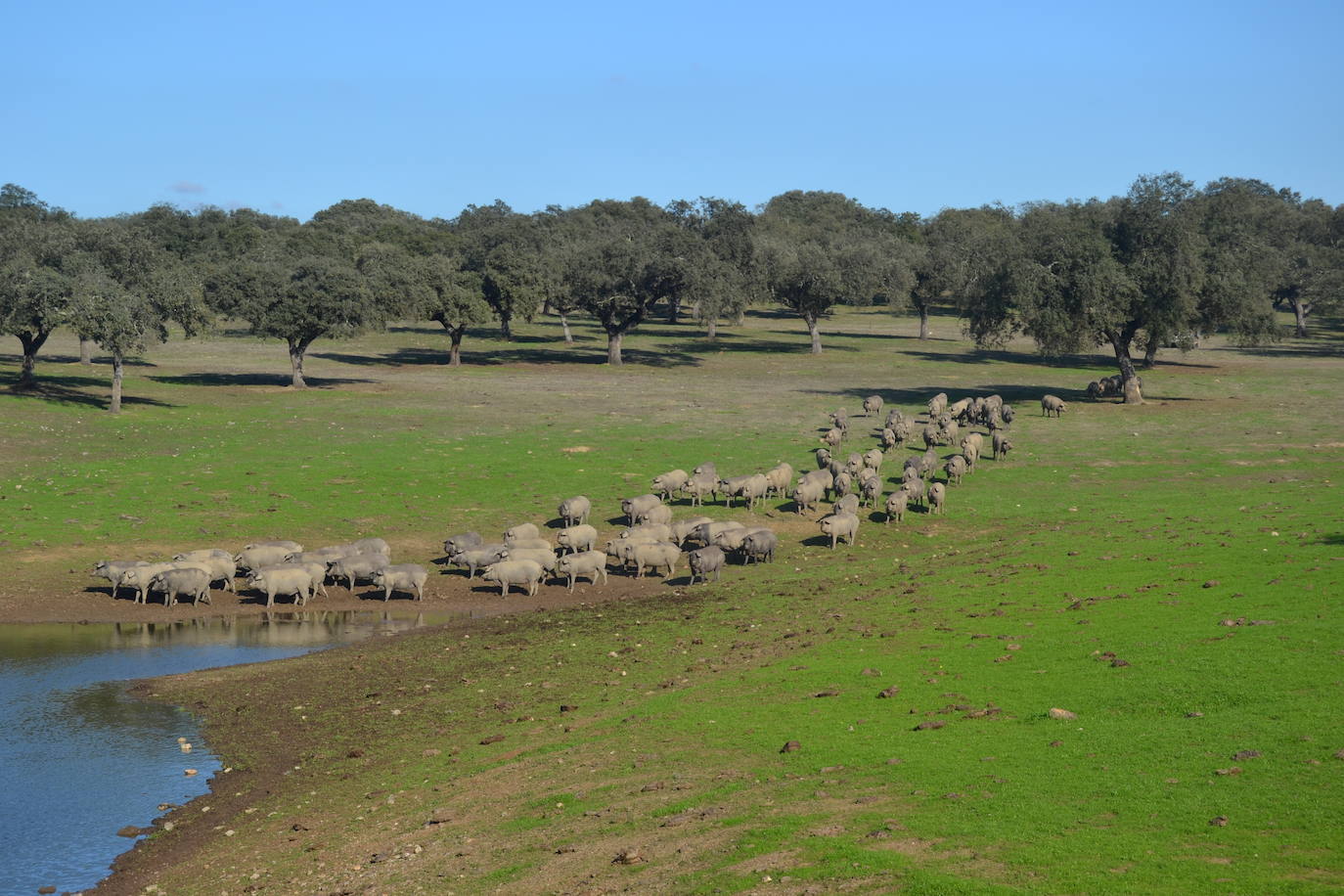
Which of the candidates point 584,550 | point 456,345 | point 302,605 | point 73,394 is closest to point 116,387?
point 73,394

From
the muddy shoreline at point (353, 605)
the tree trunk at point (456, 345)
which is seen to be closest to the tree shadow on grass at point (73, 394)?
the tree trunk at point (456, 345)

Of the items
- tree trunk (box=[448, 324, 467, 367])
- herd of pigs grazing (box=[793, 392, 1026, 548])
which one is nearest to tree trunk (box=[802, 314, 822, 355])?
tree trunk (box=[448, 324, 467, 367])

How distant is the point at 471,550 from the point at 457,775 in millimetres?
14529

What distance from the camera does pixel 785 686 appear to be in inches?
789

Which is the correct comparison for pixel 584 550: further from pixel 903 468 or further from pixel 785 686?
pixel 903 468

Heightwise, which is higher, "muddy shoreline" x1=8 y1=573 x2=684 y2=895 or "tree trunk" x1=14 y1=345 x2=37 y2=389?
"tree trunk" x1=14 y1=345 x2=37 y2=389

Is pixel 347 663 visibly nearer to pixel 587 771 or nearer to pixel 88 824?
pixel 88 824

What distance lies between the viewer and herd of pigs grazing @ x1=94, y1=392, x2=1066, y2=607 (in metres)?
29.0

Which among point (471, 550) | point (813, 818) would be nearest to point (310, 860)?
point (813, 818)

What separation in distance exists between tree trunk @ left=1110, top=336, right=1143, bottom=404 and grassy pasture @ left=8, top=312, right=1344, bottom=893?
11926mm

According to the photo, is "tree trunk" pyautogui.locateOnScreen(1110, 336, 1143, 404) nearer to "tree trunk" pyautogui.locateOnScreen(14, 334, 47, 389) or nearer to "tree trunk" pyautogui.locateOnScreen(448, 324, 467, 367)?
"tree trunk" pyautogui.locateOnScreen(448, 324, 467, 367)

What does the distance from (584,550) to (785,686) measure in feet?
43.7

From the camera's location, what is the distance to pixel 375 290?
71438mm

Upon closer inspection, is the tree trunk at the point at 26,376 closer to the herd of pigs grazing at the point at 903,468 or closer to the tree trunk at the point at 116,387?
the tree trunk at the point at 116,387
